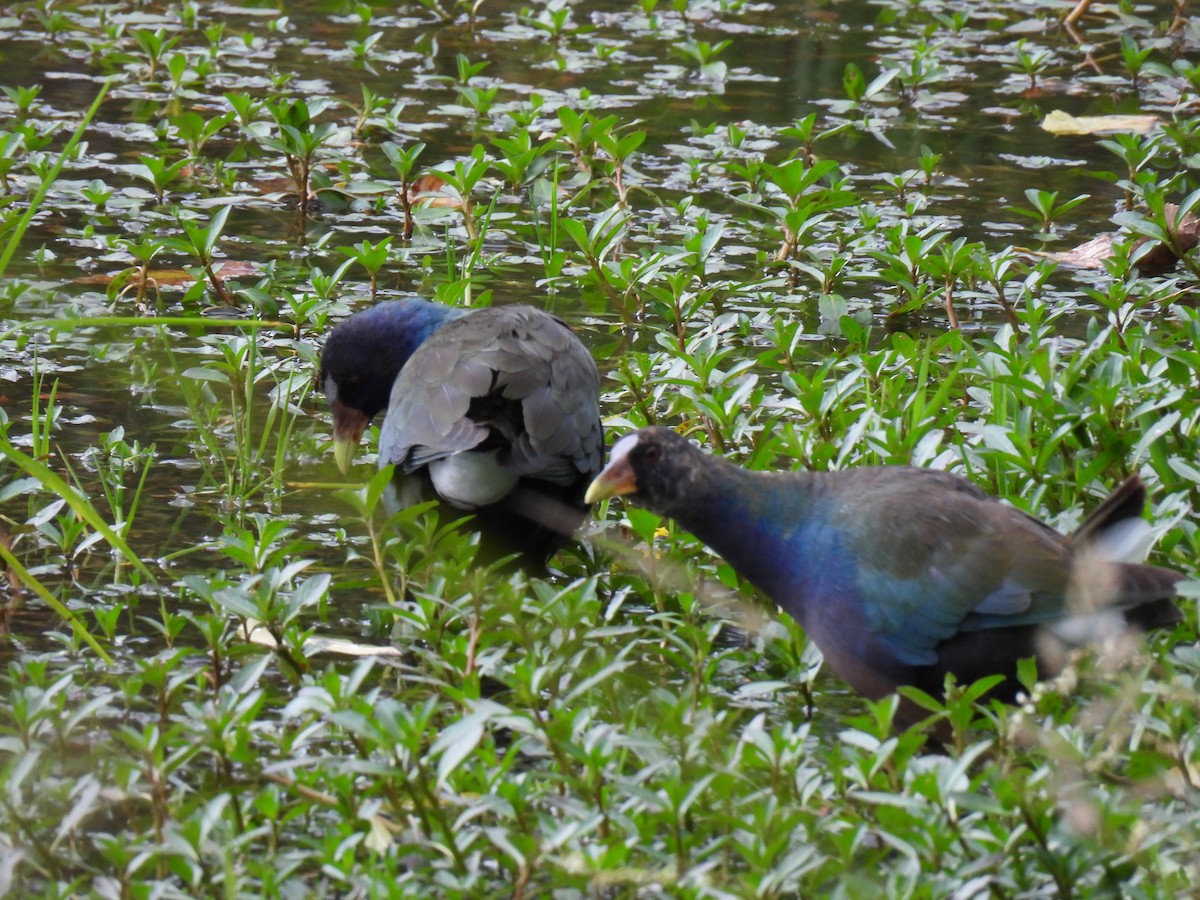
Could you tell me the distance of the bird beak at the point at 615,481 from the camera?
3.38 m

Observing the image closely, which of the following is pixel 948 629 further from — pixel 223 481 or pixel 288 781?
pixel 223 481

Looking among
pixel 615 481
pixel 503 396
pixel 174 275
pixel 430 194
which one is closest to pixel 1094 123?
pixel 430 194

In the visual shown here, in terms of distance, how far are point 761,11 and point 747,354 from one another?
4.56m

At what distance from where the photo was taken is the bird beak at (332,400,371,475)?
14.8 feet

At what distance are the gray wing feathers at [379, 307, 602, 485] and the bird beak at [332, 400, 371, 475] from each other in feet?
1.67

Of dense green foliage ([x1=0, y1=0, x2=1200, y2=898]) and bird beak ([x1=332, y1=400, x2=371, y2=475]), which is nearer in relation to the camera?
dense green foliage ([x1=0, y1=0, x2=1200, y2=898])

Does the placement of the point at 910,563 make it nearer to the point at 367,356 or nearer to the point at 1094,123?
the point at 367,356

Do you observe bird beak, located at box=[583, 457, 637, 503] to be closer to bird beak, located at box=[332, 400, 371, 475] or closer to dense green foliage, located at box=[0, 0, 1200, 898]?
dense green foliage, located at box=[0, 0, 1200, 898]

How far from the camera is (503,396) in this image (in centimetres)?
382

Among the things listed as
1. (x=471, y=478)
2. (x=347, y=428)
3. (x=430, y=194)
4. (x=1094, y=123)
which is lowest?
(x=347, y=428)

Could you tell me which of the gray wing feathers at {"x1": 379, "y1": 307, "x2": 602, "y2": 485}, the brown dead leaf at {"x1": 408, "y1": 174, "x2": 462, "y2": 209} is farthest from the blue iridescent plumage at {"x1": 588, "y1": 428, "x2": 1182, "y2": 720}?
the brown dead leaf at {"x1": 408, "y1": 174, "x2": 462, "y2": 209}

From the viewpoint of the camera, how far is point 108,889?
101 inches

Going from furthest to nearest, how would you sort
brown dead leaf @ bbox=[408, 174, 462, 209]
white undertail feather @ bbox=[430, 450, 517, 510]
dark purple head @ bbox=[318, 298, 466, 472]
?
1. brown dead leaf @ bbox=[408, 174, 462, 209]
2. dark purple head @ bbox=[318, 298, 466, 472]
3. white undertail feather @ bbox=[430, 450, 517, 510]

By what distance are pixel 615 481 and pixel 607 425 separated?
3.41ft
